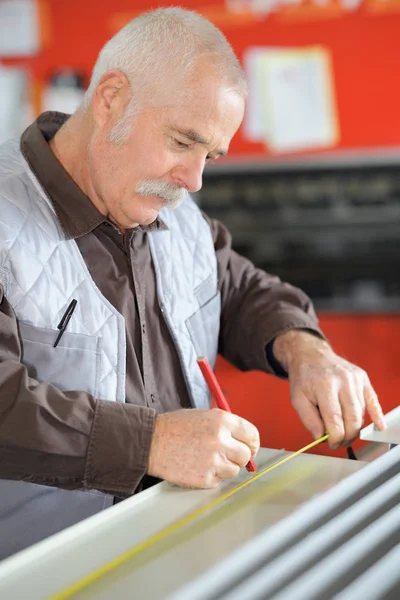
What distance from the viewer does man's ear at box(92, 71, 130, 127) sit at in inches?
55.4

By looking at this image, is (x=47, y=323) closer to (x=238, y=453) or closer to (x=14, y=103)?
(x=238, y=453)

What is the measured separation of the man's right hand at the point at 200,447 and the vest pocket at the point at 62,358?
243 millimetres

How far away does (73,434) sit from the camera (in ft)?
3.66

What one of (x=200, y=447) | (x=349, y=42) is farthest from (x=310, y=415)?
(x=349, y=42)

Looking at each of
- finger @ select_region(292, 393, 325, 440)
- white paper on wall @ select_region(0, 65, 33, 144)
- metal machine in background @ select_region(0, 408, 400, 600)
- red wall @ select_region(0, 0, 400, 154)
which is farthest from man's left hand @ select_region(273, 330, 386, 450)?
white paper on wall @ select_region(0, 65, 33, 144)

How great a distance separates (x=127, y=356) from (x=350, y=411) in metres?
0.39

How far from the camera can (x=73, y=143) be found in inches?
60.1

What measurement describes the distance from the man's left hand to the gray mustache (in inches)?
14.7

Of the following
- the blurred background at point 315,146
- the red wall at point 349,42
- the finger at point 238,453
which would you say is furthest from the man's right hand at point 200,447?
the red wall at point 349,42

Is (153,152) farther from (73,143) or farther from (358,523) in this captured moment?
(358,523)

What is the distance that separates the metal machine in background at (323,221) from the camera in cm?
370

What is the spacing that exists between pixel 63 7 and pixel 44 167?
286 centimetres

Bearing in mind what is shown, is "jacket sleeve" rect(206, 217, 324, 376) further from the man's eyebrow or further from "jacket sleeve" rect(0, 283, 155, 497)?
"jacket sleeve" rect(0, 283, 155, 497)

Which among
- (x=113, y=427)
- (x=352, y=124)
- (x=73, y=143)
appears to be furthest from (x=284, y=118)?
(x=113, y=427)
